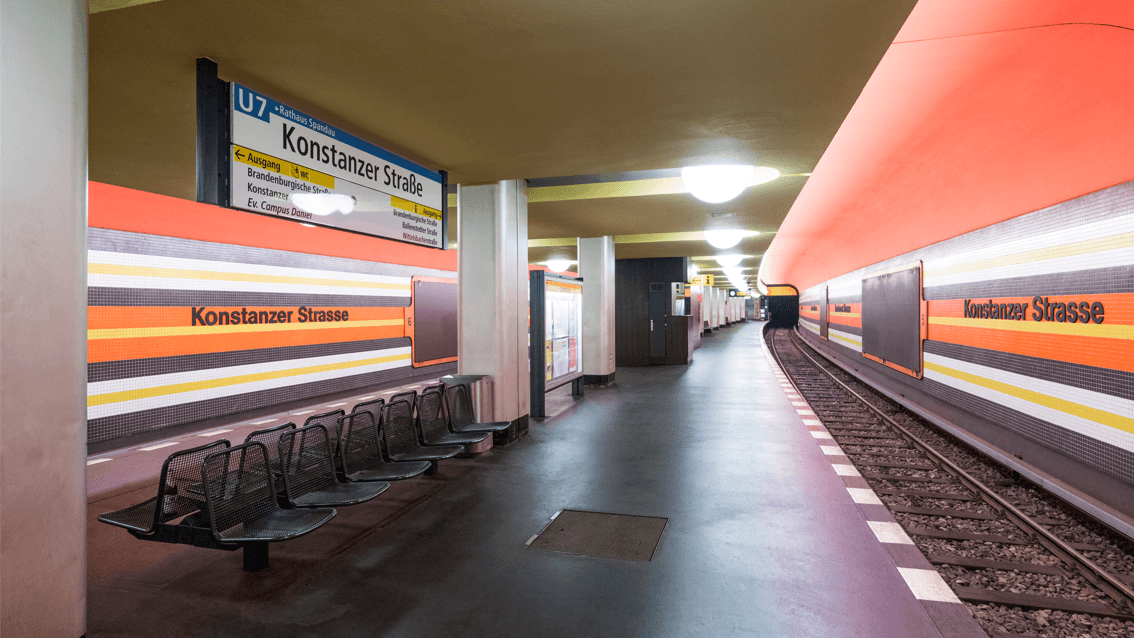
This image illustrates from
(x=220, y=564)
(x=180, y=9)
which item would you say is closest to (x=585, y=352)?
(x=220, y=564)

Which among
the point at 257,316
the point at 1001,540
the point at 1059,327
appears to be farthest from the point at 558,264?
the point at 1001,540

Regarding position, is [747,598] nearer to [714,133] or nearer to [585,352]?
[714,133]

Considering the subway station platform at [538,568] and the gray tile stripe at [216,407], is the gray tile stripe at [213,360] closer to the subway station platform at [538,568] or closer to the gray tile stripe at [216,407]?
the gray tile stripe at [216,407]

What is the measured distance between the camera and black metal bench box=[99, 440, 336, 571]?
9.79 feet

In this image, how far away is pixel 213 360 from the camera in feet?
24.0

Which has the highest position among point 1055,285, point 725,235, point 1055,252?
point 725,235

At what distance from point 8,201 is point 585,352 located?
10509 millimetres

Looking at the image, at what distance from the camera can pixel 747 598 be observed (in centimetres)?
288

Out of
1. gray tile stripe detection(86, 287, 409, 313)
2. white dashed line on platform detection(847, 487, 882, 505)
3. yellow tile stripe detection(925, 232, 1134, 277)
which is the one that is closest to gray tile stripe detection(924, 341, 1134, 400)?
yellow tile stripe detection(925, 232, 1134, 277)

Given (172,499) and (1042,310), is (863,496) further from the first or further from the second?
(172,499)

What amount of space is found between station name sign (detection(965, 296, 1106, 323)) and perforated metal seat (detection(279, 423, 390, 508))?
5439 mm

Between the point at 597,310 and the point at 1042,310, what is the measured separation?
25.8 feet

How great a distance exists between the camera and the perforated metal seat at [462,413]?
559cm

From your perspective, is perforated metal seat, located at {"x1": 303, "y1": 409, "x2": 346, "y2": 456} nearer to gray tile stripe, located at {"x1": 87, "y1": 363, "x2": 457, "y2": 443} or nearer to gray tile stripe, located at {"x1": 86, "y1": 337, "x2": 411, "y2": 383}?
gray tile stripe, located at {"x1": 86, "y1": 337, "x2": 411, "y2": 383}
